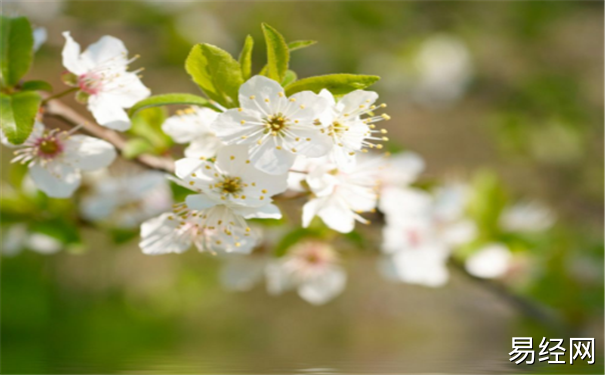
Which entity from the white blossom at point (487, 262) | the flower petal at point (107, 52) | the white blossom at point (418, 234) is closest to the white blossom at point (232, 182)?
the flower petal at point (107, 52)

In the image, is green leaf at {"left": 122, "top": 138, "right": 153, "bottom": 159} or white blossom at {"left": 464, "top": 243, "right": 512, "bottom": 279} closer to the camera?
green leaf at {"left": 122, "top": 138, "right": 153, "bottom": 159}

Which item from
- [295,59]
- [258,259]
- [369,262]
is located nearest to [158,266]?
[369,262]

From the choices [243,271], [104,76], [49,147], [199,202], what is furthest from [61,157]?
[243,271]

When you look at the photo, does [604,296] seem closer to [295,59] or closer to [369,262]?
[295,59]

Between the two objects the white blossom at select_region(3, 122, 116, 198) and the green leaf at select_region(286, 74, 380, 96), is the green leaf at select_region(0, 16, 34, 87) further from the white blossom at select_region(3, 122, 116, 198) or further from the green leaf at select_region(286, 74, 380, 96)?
the green leaf at select_region(286, 74, 380, 96)

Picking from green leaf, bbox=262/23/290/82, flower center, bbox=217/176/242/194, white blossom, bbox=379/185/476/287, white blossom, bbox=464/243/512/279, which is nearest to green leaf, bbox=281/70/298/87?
green leaf, bbox=262/23/290/82
